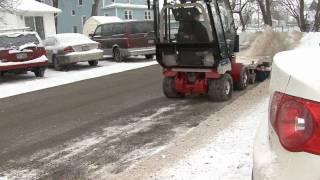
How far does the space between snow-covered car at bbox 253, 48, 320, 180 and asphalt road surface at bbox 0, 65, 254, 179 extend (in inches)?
149

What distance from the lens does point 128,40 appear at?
22094 mm

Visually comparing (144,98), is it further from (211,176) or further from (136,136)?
(211,176)

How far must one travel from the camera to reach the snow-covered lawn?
50.2ft

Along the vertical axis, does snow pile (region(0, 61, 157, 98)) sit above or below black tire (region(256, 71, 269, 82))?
below

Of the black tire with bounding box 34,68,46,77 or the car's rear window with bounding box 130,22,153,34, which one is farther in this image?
the car's rear window with bounding box 130,22,153,34

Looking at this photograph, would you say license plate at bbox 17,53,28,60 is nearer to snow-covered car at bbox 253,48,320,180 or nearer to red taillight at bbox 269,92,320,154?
snow-covered car at bbox 253,48,320,180

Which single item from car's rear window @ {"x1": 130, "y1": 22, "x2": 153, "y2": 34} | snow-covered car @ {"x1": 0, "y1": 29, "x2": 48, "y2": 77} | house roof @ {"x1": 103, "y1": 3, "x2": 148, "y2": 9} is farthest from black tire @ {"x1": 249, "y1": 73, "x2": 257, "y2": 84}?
house roof @ {"x1": 103, "y1": 3, "x2": 148, "y2": 9}

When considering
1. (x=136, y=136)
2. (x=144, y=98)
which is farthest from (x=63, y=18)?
(x=136, y=136)

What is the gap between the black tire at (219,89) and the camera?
33.5 feet

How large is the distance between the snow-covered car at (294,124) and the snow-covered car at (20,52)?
1545 centimetres

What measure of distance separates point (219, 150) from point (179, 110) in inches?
142

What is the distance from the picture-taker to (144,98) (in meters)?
11.2

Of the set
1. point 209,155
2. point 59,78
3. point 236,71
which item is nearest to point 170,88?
point 236,71

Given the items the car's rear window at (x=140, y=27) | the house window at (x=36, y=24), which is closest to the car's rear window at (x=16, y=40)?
the car's rear window at (x=140, y=27)
